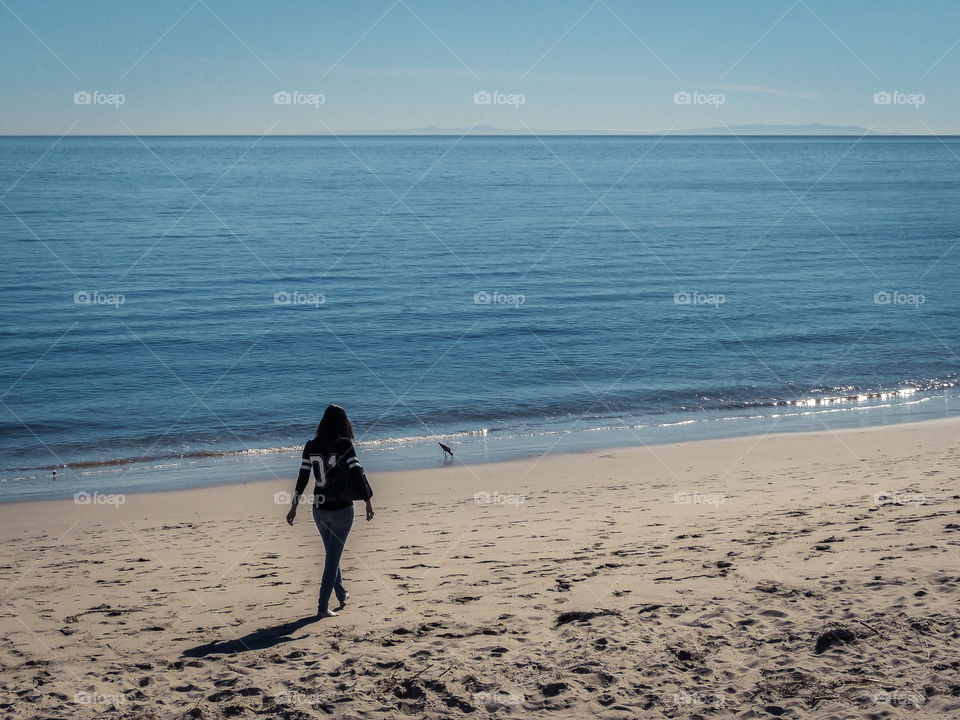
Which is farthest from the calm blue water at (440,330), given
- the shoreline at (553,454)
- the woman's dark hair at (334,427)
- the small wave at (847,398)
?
Result: the woman's dark hair at (334,427)

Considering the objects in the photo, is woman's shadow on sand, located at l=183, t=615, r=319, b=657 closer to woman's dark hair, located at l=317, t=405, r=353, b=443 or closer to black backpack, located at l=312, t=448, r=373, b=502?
black backpack, located at l=312, t=448, r=373, b=502

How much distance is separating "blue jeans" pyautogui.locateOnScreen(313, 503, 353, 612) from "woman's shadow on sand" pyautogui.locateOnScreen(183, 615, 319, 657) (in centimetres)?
30

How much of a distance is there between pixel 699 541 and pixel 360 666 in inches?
172

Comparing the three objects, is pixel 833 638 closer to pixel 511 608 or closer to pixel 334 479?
pixel 511 608

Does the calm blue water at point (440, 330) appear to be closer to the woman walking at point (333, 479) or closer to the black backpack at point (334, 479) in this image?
the woman walking at point (333, 479)

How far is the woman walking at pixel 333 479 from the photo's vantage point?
7125 mm

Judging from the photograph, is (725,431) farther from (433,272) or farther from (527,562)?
(433,272)

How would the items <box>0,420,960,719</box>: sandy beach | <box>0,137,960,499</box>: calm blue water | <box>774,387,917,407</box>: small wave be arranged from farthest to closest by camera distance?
<box>774,387,917,407</box>: small wave
<box>0,137,960,499</box>: calm blue water
<box>0,420,960,719</box>: sandy beach

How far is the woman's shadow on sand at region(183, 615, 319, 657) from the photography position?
21.7 ft

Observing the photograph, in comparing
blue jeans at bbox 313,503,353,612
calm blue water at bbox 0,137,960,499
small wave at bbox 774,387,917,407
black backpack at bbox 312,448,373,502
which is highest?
calm blue water at bbox 0,137,960,499

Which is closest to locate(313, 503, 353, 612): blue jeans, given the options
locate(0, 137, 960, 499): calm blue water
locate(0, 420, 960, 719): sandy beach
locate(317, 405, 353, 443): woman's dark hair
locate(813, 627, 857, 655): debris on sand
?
locate(0, 420, 960, 719): sandy beach

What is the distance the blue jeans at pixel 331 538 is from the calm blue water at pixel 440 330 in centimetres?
749

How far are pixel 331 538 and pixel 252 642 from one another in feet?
3.56

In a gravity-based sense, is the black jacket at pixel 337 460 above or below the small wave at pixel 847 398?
below
